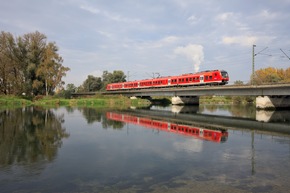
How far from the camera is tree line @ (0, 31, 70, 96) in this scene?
70.8 m

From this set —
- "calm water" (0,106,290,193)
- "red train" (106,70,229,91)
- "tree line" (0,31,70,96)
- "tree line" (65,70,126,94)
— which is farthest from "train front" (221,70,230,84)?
"tree line" (65,70,126,94)

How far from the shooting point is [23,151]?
13570 millimetres

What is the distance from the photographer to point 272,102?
4612 cm

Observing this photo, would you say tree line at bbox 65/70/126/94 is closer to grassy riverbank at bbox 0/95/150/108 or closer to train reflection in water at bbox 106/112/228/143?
grassy riverbank at bbox 0/95/150/108

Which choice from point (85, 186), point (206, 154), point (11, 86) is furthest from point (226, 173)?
point (11, 86)

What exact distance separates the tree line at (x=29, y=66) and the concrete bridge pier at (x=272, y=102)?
50852mm

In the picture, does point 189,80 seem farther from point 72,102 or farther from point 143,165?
point 143,165

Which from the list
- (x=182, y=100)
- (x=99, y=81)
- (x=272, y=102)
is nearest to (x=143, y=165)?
(x=272, y=102)

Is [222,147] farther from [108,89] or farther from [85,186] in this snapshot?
[108,89]

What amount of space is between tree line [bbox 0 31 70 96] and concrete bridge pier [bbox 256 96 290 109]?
50852 mm

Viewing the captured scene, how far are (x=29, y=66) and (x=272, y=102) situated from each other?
6013cm

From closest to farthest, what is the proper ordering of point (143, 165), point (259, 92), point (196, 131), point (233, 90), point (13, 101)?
1. point (143, 165)
2. point (196, 131)
3. point (259, 92)
4. point (233, 90)
5. point (13, 101)

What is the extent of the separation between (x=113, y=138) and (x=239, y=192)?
1150 centimetres

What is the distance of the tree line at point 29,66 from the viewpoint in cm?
7080
